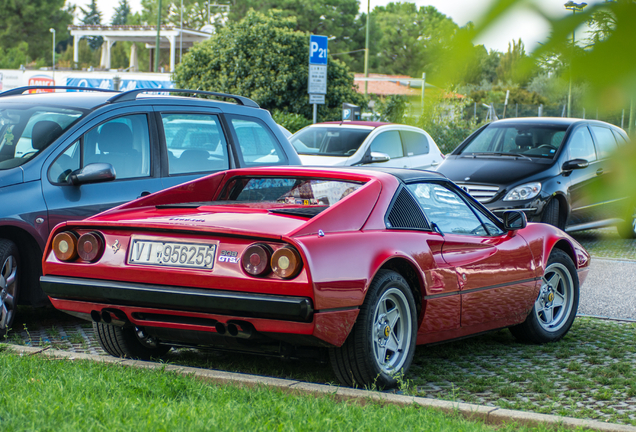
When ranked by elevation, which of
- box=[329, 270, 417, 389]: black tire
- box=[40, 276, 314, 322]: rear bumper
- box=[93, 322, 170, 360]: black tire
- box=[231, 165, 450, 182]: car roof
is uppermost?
box=[231, 165, 450, 182]: car roof

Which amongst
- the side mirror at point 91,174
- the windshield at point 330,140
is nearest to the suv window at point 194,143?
the side mirror at point 91,174

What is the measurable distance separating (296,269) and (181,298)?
65 cm

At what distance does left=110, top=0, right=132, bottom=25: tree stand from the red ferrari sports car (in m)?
2.38

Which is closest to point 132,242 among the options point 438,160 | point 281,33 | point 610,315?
point 610,315

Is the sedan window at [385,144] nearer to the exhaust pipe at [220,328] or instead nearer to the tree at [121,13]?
the exhaust pipe at [220,328]

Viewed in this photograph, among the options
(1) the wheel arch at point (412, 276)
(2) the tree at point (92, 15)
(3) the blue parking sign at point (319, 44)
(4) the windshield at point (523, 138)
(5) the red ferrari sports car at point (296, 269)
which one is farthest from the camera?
(1) the wheel arch at point (412, 276)

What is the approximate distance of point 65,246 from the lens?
4.50m

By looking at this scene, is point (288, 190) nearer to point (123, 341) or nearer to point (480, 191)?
point (123, 341)

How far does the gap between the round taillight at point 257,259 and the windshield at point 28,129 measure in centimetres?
242

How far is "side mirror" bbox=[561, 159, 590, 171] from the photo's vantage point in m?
1.34

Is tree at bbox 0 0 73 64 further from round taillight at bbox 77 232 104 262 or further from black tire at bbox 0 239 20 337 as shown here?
black tire at bbox 0 239 20 337

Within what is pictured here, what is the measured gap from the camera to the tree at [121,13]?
1.40 metres

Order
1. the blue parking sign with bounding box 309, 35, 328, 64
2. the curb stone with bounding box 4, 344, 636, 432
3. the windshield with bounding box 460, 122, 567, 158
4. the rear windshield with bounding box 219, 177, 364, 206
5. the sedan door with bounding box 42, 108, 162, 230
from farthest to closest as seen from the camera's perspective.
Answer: the sedan door with bounding box 42, 108, 162, 230 < the rear windshield with bounding box 219, 177, 364, 206 < the curb stone with bounding box 4, 344, 636, 432 < the windshield with bounding box 460, 122, 567, 158 < the blue parking sign with bounding box 309, 35, 328, 64

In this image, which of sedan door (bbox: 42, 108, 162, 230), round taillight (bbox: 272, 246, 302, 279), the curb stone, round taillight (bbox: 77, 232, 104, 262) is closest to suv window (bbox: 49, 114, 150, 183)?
sedan door (bbox: 42, 108, 162, 230)
